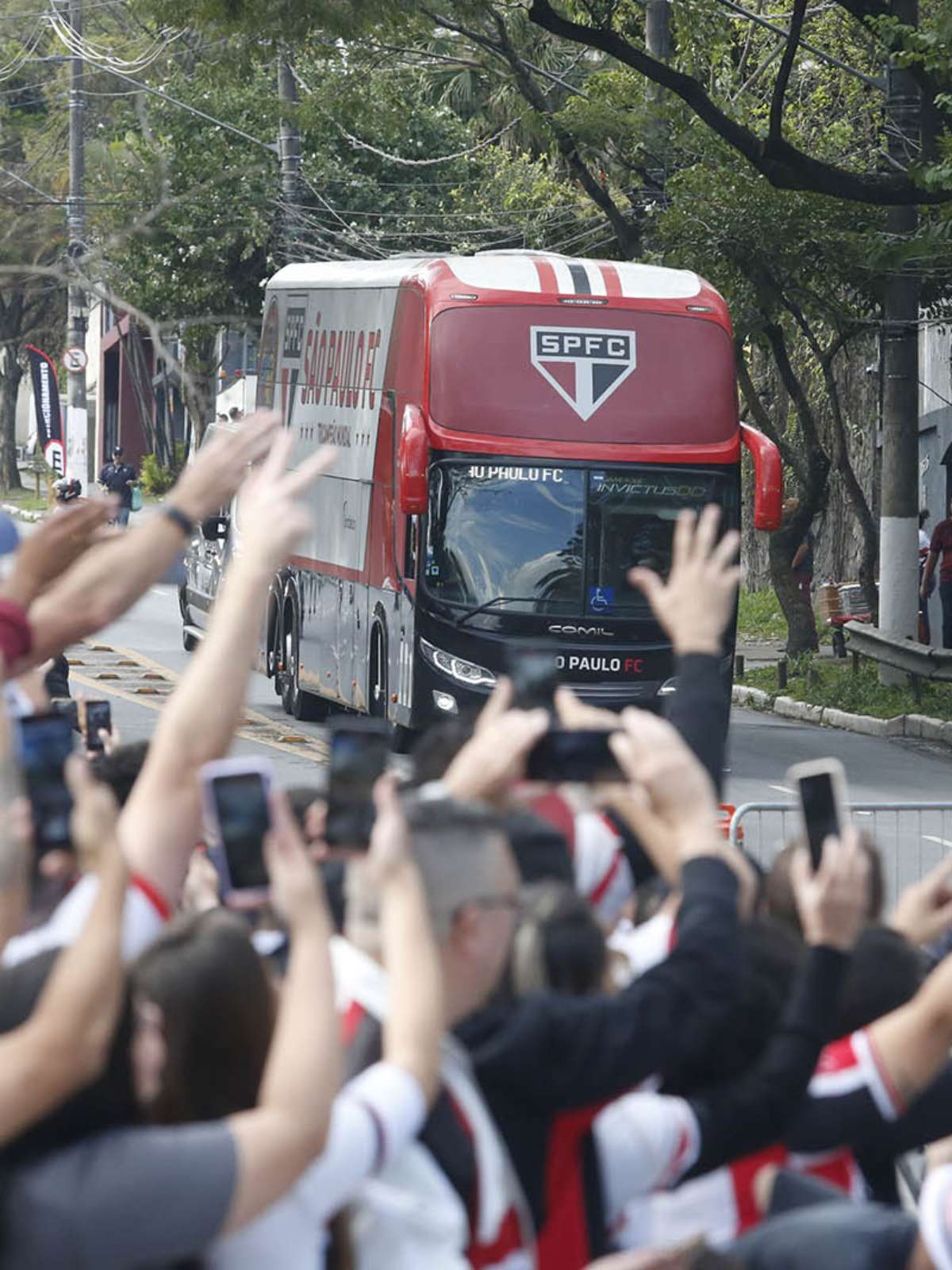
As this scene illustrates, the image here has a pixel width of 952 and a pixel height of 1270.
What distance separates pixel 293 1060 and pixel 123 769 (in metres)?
2.18

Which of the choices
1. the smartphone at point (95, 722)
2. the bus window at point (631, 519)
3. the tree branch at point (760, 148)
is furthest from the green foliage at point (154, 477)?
the smartphone at point (95, 722)

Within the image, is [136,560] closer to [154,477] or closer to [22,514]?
[22,514]

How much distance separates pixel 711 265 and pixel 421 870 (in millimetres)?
19343

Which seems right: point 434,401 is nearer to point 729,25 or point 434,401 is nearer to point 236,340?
point 729,25

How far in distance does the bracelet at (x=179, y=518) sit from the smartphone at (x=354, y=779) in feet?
2.80

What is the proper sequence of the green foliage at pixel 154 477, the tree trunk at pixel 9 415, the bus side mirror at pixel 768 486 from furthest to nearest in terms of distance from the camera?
1. the tree trunk at pixel 9 415
2. the green foliage at pixel 154 477
3. the bus side mirror at pixel 768 486

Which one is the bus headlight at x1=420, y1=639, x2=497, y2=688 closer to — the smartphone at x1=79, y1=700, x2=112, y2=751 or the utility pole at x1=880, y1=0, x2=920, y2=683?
the utility pole at x1=880, y1=0, x2=920, y2=683

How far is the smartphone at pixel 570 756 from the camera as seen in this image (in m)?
3.73

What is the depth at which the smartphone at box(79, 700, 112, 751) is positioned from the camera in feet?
18.6

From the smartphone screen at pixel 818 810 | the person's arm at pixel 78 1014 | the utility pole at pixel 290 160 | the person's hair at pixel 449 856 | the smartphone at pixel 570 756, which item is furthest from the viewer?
the utility pole at pixel 290 160

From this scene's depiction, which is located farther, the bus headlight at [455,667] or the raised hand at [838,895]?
the bus headlight at [455,667]

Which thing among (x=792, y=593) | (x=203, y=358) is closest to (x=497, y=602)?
(x=792, y=593)

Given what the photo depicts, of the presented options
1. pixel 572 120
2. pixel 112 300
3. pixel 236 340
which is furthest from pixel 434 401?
pixel 236 340

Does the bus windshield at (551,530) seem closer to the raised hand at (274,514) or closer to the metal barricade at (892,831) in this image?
the metal barricade at (892,831)
